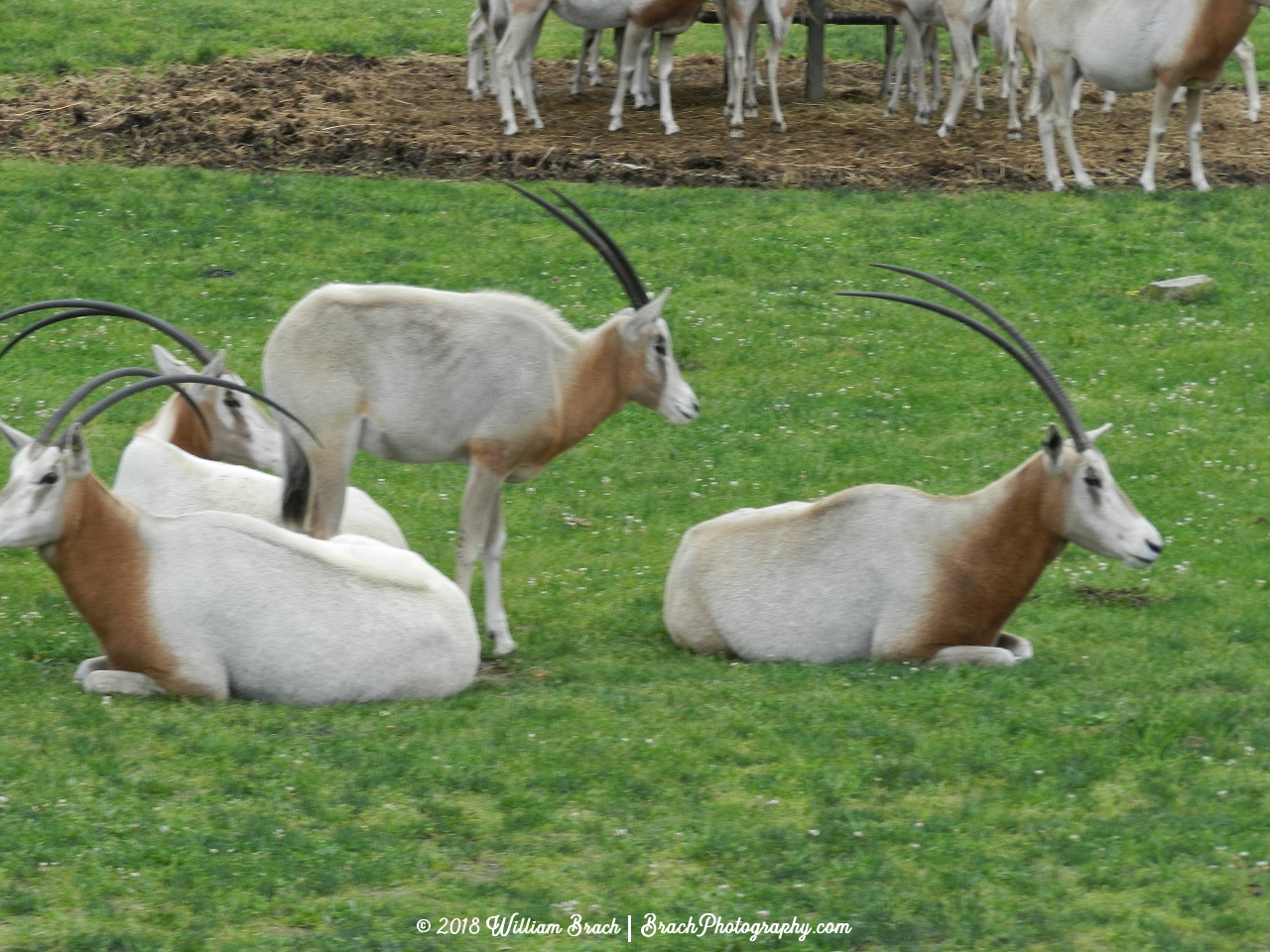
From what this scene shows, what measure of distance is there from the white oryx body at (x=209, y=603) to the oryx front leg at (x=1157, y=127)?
38.2 feet

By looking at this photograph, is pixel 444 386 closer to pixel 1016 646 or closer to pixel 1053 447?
pixel 1053 447

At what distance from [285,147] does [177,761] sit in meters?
13.4

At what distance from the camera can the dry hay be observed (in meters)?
18.6

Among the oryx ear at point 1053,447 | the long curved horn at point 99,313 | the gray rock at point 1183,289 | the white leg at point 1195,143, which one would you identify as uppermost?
the white leg at point 1195,143

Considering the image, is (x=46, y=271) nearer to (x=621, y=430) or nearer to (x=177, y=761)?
(x=621, y=430)

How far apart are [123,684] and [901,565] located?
3.73 metres

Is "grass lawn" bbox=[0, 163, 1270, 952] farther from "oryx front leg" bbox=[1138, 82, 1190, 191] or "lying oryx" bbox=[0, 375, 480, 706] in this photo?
"oryx front leg" bbox=[1138, 82, 1190, 191]

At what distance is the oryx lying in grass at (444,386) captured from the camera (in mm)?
→ 9086

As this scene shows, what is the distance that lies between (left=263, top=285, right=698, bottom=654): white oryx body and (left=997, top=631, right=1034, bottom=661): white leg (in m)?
2.42

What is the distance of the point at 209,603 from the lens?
25.7 feet

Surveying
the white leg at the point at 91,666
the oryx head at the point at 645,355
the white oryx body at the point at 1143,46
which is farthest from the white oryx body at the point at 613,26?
the white leg at the point at 91,666

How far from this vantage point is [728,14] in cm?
1981

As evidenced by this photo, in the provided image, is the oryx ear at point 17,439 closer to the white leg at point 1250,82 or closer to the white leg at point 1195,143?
the white leg at point 1195,143

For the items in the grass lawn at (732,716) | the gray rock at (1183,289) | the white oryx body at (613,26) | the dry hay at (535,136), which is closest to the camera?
the grass lawn at (732,716)
